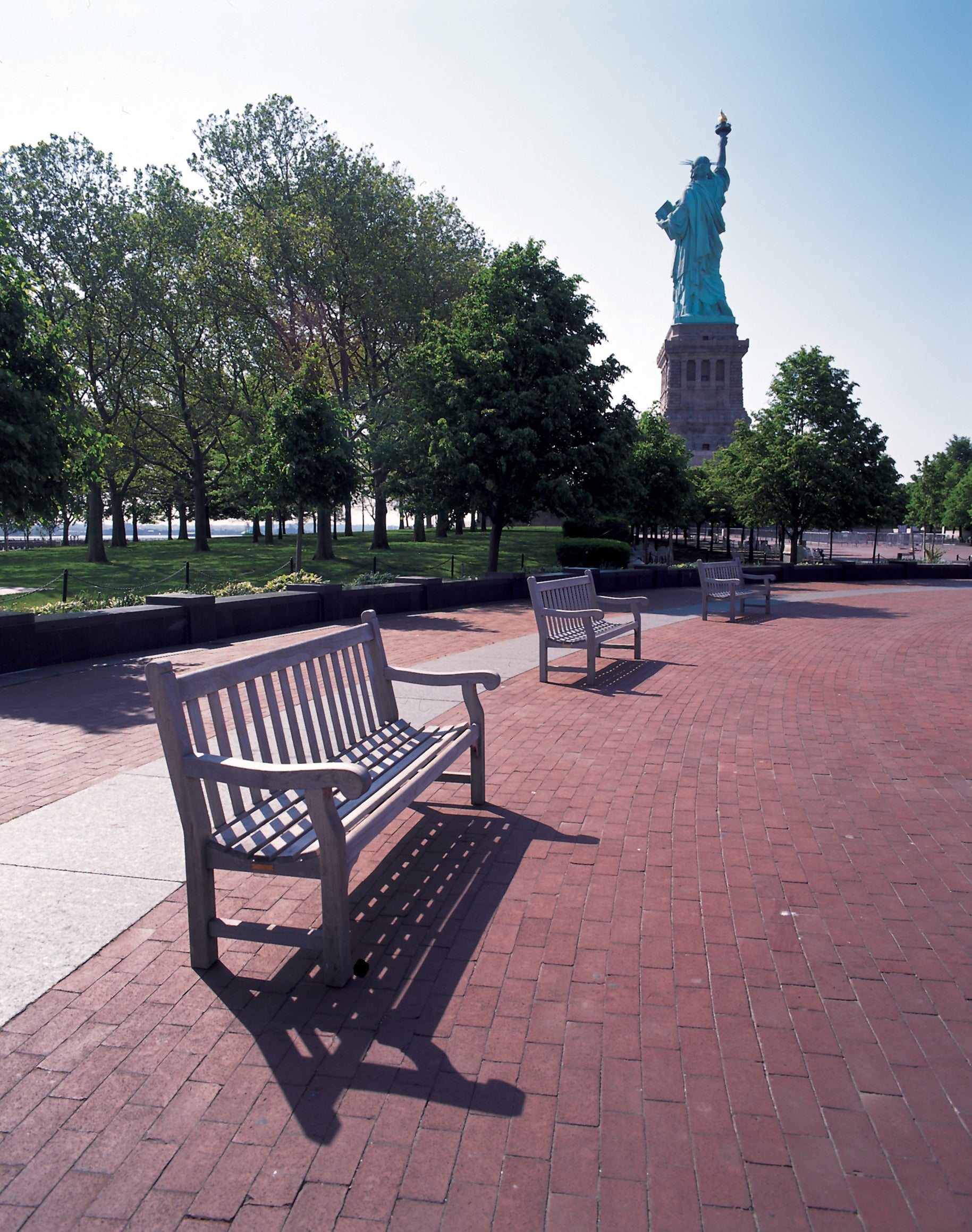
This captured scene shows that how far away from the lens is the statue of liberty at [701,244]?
3406 inches

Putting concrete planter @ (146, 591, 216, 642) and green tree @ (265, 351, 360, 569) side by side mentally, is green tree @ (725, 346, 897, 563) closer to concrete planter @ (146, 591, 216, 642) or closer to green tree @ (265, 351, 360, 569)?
green tree @ (265, 351, 360, 569)

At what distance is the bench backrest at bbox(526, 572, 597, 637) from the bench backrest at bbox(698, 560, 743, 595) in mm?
4878

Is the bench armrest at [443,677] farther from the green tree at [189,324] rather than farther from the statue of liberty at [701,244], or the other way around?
the statue of liberty at [701,244]

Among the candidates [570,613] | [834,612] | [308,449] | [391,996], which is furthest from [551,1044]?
[308,449]

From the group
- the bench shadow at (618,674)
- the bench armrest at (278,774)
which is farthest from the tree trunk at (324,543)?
the bench armrest at (278,774)

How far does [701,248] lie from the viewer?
87.6 meters

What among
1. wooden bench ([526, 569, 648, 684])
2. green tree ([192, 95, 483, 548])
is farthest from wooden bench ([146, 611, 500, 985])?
green tree ([192, 95, 483, 548])

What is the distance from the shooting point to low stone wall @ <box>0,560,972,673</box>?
9203mm

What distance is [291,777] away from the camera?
3035mm

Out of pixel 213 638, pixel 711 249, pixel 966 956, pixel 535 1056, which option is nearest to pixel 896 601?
pixel 213 638

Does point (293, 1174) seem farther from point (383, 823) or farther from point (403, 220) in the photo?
point (403, 220)

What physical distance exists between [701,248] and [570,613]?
294 ft

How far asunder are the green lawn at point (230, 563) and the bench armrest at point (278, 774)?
49.7 feet

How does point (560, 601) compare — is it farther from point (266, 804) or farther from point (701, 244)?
point (701, 244)
